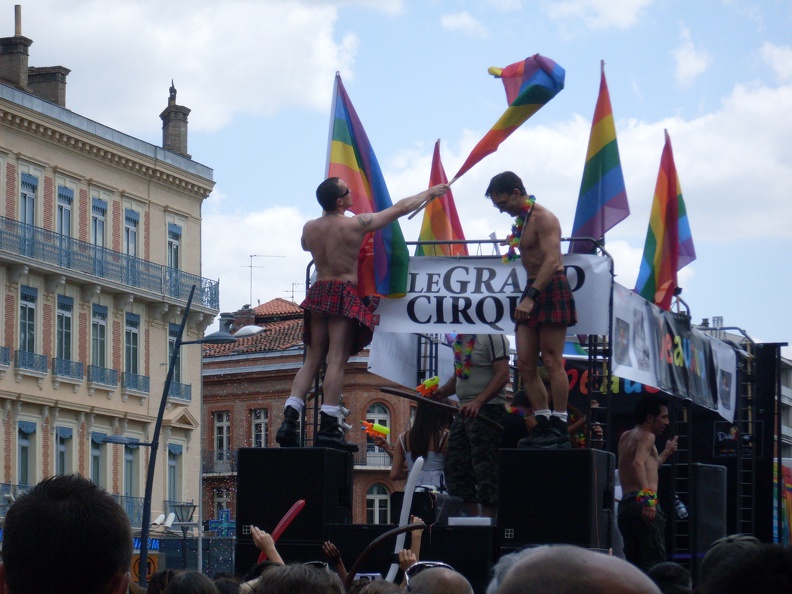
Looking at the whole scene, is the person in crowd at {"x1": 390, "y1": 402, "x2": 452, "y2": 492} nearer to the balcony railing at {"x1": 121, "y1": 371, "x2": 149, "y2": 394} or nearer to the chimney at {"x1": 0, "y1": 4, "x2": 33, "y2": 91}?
the chimney at {"x1": 0, "y1": 4, "x2": 33, "y2": 91}

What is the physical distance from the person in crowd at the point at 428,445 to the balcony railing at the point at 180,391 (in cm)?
3385

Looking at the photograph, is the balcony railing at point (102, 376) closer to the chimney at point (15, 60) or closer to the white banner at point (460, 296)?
the chimney at point (15, 60)

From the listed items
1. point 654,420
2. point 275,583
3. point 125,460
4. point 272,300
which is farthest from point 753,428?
point 272,300

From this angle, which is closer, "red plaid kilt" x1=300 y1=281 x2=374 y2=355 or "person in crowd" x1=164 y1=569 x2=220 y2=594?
"person in crowd" x1=164 y1=569 x2=220 y2=594

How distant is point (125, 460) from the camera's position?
4344 cm

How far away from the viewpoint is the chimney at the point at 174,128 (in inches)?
1833

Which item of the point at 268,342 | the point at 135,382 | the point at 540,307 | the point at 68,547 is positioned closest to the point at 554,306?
the point at 540,307

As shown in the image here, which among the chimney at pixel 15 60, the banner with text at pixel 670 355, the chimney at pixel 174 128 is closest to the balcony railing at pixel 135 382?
the chimney at pixel 174 128

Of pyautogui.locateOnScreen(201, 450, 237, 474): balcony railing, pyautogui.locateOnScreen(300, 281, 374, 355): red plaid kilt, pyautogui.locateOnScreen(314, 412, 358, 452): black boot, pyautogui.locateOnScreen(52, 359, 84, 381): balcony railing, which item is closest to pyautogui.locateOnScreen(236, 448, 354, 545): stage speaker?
pyautogui.locateOnScreen(314, 412, 358, 452): black boot

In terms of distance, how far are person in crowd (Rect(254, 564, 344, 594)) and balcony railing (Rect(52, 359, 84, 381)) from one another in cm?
3715

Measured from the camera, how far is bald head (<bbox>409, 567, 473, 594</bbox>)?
5070 millimetres

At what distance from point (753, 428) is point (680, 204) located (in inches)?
93.7

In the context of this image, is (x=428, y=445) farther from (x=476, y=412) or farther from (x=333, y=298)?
(x=333, y=298)

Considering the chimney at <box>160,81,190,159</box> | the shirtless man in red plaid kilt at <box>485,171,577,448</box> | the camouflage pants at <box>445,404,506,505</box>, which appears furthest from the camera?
the chimney at <box>160,81,190,159</box>
